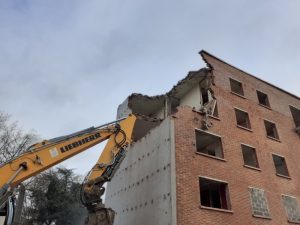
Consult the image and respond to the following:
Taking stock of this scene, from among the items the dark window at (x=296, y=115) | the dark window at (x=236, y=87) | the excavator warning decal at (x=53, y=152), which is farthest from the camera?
the dark window at (x=296, y=115)

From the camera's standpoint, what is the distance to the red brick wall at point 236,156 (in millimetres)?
14172

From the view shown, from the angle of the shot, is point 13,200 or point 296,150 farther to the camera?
point 296,150

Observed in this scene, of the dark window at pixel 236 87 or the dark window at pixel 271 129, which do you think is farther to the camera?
the dark window at pixel 236 87

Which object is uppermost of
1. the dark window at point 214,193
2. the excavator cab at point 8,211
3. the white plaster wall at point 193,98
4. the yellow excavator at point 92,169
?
the white plaster wall at point 193,98

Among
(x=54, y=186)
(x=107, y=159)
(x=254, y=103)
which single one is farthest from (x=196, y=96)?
(x=54, y=186)

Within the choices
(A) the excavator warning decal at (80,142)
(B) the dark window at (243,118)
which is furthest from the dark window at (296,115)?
(A) the excavator warning decal at (80,142)

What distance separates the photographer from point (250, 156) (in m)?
19.7

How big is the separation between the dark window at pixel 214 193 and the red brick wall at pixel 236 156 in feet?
1.03

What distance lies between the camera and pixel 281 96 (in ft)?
81.8

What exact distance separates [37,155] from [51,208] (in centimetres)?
2571

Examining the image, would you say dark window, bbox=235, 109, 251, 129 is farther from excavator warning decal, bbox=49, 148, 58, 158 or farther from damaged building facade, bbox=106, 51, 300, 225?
excavator warning decal, bbox=49, 148, 58, 158

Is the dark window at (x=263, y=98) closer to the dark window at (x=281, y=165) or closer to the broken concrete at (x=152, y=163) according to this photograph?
the dark window at (x=281, y=165)

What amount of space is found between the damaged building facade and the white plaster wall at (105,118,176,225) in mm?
50

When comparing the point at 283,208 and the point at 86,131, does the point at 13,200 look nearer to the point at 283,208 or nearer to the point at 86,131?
the point at 86,131
